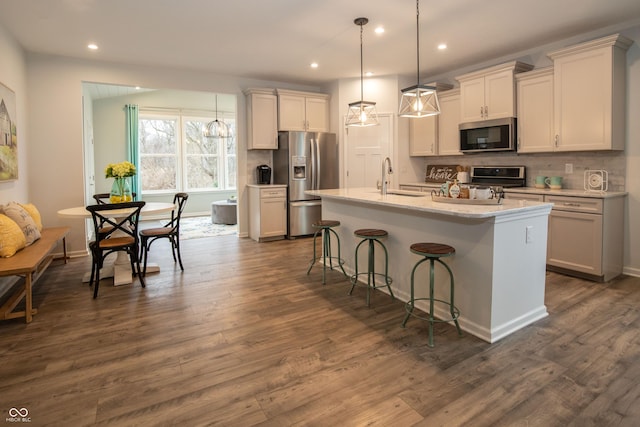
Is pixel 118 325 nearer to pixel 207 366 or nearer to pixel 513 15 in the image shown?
pixel 207 366

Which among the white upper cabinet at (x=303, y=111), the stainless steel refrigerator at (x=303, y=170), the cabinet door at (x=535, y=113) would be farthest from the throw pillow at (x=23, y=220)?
the cabinet door at (x=535, y=113)

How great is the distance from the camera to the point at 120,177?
4.15m

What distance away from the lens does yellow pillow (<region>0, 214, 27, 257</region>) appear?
313cm

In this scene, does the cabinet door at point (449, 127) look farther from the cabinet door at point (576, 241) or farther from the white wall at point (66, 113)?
the cabinet door at point (576, 241)

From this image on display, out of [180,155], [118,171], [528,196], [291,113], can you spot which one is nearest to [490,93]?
[528,196]

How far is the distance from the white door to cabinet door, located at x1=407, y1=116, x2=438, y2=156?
0.38m

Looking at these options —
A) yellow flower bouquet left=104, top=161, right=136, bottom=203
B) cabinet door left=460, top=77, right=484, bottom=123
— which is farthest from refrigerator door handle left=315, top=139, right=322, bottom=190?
yellow flower bouquet left=104, top=161, right=136, bottom=203

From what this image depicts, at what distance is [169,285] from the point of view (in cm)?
394

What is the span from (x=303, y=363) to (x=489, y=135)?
4090mm

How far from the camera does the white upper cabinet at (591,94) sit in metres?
3.87

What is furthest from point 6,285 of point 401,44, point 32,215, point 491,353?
point 401,44

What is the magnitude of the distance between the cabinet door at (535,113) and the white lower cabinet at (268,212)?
357cm

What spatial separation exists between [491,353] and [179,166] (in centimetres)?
818

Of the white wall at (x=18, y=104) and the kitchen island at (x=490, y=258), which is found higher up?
the white wall at (x=18, y=104)
